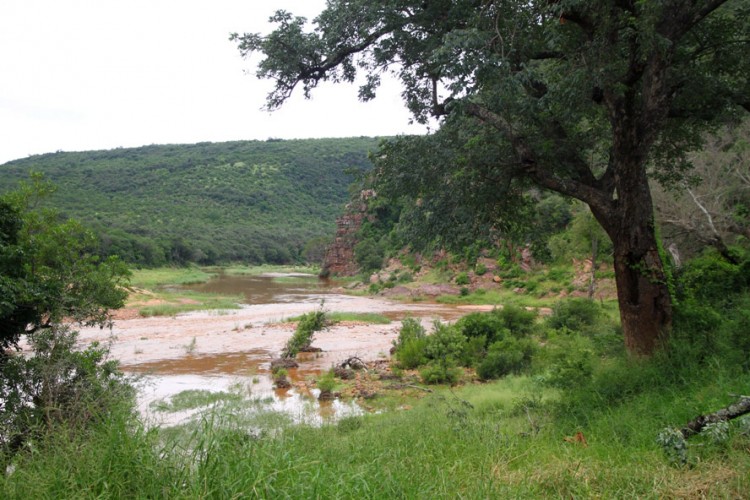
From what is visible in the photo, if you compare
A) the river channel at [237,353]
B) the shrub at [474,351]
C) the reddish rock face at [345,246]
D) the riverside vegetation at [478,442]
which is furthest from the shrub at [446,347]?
the reddish rock face at [345,246]

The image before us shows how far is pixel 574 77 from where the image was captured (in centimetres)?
746

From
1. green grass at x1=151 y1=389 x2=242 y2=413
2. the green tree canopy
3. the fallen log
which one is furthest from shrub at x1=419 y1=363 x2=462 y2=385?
the fallen log

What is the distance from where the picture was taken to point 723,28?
28.3ft

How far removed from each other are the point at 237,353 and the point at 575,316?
41.4 ft

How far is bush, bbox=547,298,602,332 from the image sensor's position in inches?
790

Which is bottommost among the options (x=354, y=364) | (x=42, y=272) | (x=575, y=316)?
(x=575, y=316)

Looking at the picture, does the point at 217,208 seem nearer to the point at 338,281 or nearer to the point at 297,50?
the point at 338,281

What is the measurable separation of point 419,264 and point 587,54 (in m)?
45.6

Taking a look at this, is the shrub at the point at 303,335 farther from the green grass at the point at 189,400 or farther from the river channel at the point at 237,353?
the green grass at the point at 189,400

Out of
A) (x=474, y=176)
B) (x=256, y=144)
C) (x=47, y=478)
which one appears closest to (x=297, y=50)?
(x=474, y=176)

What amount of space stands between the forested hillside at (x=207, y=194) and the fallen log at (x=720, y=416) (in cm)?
6387

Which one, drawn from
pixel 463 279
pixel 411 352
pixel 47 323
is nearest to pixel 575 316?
pixel 411 352

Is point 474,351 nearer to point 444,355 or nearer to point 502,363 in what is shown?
point 444,355

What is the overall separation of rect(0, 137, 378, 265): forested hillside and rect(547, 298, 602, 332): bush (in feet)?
174
